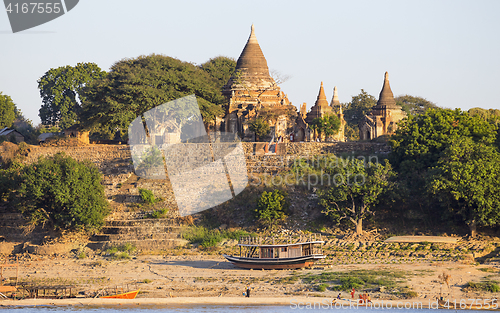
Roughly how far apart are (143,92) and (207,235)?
1491 cm

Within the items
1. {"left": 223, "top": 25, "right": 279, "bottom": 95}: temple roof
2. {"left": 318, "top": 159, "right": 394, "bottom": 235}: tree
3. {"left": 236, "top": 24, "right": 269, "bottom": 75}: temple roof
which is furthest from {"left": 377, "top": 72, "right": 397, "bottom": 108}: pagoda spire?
{"left": 318, "top": 159, "right": 394, "bottom": 235}: tree

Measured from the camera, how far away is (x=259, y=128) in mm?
55438

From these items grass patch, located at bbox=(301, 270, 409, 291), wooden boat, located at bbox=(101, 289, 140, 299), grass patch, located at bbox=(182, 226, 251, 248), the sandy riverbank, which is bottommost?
the sandy riverbank

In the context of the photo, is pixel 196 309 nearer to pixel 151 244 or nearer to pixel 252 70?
pixel 151 244

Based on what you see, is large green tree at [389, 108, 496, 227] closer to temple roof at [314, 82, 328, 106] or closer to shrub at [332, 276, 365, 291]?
shrub at [332, 276, 365, 291]

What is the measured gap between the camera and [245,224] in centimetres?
4278

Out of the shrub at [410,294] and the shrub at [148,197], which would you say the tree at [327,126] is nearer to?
the shrub at [148,197]

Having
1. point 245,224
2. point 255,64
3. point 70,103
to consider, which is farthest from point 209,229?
point 70,103

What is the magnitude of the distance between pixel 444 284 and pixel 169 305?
1222 centimetres

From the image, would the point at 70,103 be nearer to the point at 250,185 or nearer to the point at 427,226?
the point at 250,185

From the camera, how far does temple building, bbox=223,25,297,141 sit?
187ft

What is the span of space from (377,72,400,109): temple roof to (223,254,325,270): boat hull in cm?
3086

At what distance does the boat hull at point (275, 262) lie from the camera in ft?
114

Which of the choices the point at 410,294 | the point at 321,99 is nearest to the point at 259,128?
the point at 321,99
